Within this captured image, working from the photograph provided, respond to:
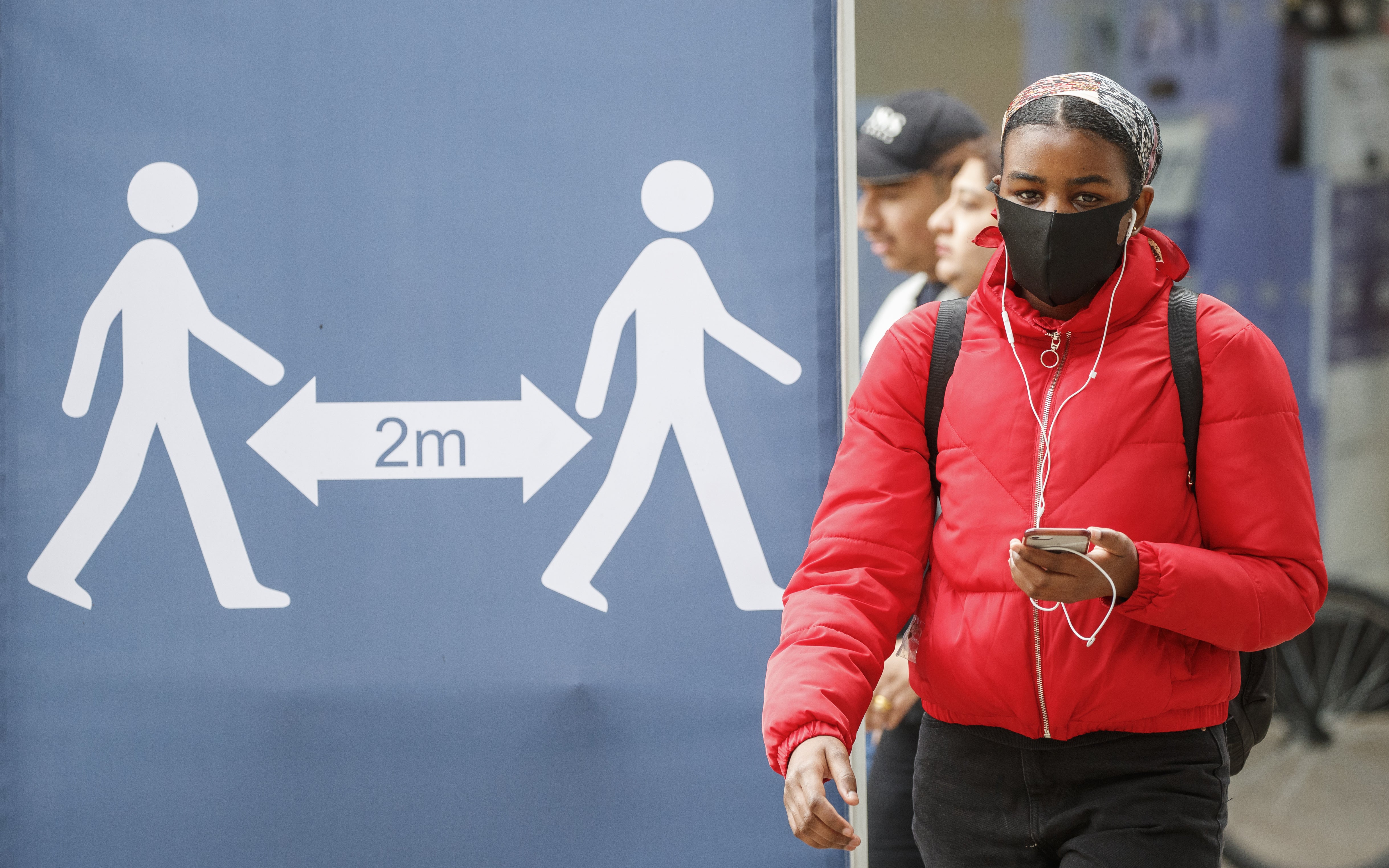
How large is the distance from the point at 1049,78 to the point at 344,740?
1875 mm

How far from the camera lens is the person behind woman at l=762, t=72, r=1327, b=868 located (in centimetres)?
167

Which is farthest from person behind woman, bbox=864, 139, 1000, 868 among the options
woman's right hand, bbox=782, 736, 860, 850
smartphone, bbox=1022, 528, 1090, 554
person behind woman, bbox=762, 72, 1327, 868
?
smartphone, bbox=1022, 528, 1090, 554

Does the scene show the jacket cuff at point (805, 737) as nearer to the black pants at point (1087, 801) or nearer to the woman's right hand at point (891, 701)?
the black pants at point (1087, 801)

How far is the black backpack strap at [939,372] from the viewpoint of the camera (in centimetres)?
186

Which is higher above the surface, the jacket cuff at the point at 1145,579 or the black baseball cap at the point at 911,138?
the black baseball cap at the point at 911,138

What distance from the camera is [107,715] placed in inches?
105

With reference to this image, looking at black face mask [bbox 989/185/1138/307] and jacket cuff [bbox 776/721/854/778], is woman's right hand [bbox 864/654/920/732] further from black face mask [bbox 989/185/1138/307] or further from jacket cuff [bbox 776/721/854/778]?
black face mask [bbox 989/185/1138/307]

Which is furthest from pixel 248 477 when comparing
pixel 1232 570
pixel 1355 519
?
pixel 1355 519

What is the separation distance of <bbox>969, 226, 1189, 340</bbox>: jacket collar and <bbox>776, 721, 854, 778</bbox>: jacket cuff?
24.1 inches

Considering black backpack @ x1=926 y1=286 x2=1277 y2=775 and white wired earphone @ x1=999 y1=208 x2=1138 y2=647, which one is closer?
white wired earphone @ x1=999 y1=208 x2=1138 y2=647

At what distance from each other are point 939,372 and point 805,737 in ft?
1.86

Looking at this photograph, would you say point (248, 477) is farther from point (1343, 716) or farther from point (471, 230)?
point (1343, 716)

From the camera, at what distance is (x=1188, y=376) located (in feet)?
5.62

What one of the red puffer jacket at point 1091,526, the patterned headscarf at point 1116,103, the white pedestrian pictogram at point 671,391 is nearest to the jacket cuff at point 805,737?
the red puffer jacket at point 1091,526
